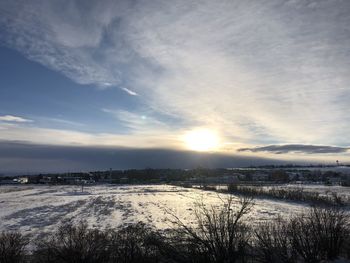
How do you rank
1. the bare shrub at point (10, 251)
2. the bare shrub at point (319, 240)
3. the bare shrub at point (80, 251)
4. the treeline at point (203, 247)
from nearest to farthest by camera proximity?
the treeline at point (203, 247) → the bare shrub at point (80, 251) → the bare shrub at point (10, 251) → the bare shrub at point (319, 240)

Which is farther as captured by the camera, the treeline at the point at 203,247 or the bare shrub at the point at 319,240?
the bare shrub at the point at 319,240

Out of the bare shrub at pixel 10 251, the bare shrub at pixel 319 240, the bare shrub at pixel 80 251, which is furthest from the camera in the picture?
the bare shrub at pixel 319 240

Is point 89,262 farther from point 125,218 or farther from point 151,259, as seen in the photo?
point 125,218

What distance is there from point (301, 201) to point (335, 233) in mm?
43060

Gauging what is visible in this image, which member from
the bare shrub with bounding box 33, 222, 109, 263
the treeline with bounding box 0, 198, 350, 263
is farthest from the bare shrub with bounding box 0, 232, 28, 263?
the bare shrub with bounding box 33, 222, 109, 263

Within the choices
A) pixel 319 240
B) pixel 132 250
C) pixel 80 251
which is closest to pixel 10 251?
pixel 80 251

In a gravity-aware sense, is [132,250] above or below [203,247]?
below

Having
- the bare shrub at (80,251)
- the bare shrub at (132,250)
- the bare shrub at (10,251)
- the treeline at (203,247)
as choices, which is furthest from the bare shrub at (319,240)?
the bare shrub at (10,251)

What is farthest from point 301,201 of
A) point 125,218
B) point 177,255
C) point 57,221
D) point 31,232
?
point 177,255

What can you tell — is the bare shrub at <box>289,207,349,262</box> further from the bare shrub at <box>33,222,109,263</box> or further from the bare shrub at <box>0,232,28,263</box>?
the bare shrub at <box>0,232,28,263</box>

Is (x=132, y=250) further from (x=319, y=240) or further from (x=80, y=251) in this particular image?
(x=319, y=240)

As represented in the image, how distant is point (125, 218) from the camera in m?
35.1

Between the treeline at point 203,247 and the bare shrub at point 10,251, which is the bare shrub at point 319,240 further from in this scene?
the bare shrub at point 10,251

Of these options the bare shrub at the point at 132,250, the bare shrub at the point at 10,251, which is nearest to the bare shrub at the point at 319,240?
the bare shrub at the point at 132,250
